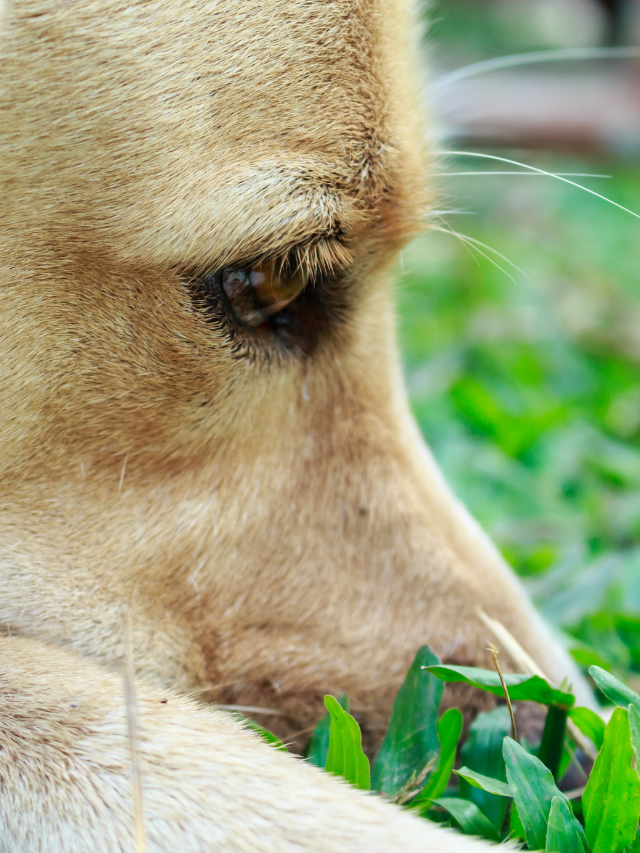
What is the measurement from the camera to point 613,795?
5.24 ft

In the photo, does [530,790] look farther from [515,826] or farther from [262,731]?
[262,731]

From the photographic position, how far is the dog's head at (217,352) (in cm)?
172

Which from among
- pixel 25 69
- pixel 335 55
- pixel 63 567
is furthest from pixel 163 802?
pixel 335 55

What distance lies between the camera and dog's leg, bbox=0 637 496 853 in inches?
57.6

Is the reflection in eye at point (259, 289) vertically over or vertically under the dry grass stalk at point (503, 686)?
over

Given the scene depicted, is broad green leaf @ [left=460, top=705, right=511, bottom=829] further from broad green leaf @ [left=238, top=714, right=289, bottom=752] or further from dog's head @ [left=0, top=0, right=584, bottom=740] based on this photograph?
broad green leaf @ [left=238, top=714, right=289, bottom=752]

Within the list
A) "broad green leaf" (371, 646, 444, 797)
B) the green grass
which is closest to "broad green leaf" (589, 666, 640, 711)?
the green grass

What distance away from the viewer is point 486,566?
2.34 metres

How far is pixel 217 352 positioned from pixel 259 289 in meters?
0.18

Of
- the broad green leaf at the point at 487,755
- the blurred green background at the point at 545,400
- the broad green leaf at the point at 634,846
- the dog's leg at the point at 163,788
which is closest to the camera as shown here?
the dog's leg at the point at 163,788

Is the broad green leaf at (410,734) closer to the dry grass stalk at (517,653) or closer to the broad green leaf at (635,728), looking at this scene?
the dry grass stalk at (517,653)

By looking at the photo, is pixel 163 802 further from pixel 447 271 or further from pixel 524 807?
pixel 447 271

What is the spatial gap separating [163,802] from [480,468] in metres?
2.34

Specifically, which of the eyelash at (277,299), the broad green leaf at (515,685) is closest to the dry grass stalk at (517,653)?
the broad green leaf at (515,685)
